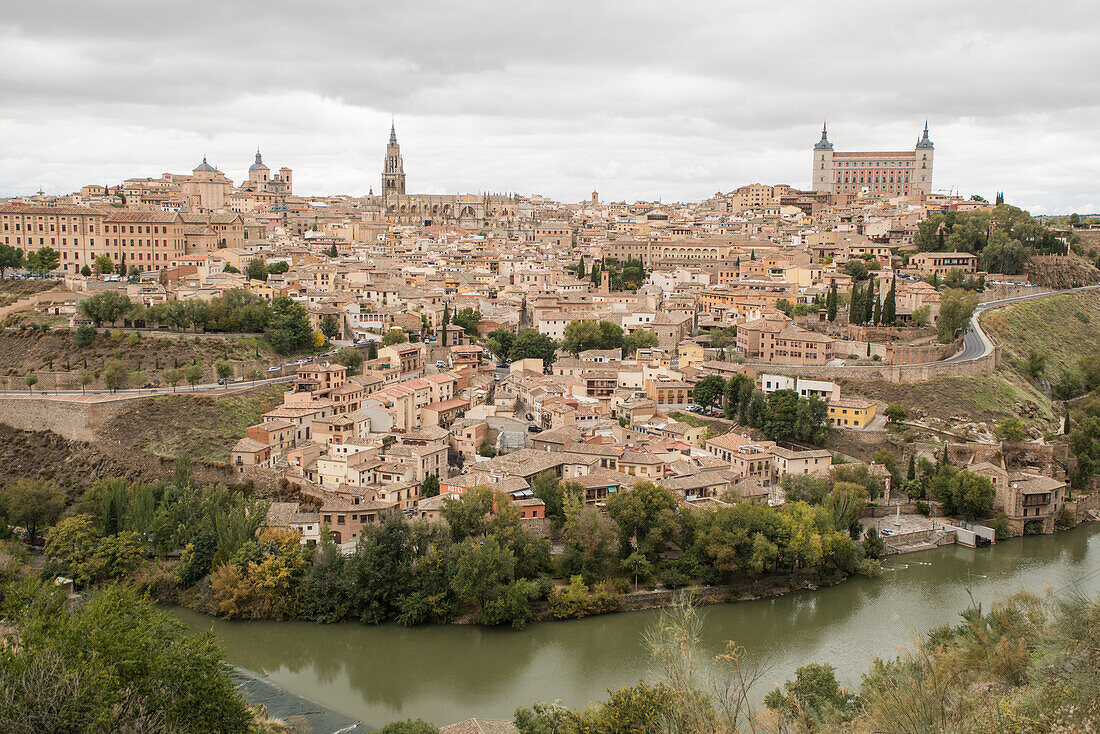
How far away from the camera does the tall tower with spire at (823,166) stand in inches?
1731

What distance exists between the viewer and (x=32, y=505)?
12.9 metres

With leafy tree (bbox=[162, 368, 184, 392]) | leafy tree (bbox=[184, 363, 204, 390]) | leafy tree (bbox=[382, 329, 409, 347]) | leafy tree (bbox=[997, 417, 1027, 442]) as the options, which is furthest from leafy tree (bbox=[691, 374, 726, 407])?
leafy tree (bbox=[162, 368, 184, 392])

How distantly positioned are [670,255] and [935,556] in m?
17.2

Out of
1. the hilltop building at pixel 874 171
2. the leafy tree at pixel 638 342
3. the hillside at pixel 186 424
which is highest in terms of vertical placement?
the hilltop building at pixel 874 171

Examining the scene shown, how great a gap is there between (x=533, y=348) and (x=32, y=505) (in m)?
9.85

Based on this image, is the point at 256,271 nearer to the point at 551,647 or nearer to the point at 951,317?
the point at 551,647

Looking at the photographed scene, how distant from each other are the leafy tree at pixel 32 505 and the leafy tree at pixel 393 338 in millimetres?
7075

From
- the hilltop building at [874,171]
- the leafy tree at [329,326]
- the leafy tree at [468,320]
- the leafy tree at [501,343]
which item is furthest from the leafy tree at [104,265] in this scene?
the hilltop building at [874,171]

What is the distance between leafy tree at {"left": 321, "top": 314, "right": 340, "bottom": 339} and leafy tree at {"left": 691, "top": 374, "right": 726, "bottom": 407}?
7634mm

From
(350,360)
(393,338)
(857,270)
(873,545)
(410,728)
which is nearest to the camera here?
(410,728)

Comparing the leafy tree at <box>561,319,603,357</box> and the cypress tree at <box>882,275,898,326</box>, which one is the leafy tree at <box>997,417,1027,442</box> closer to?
the cypress tree at <box>882,275,898,326</box>

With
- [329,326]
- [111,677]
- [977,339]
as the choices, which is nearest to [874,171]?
[977,339]

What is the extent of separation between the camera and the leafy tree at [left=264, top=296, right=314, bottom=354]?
18.5 meters

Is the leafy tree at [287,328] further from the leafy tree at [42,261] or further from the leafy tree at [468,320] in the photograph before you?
the leafy tree at [42,261]
